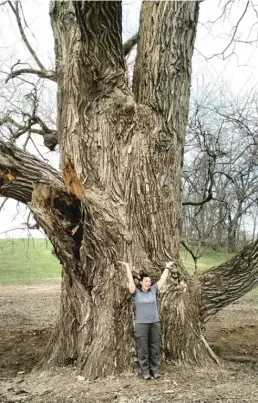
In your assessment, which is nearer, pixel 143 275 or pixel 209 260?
pixel 143 275

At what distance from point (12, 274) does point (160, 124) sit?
1866cm

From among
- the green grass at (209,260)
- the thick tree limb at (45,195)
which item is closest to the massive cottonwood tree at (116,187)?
the thick tree limb at (45,195)

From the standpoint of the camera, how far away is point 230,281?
21.5ft

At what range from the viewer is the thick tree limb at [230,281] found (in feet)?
21.3

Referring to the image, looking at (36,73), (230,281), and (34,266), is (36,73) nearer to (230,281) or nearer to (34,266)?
(230,281)

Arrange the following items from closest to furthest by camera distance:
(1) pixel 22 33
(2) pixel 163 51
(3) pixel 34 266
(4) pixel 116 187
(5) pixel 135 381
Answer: (5) pixel 135 381
(4) pixel 116 187
(2) pixel 163 51
(1) pixel 22 33
(3) pixel 34 266

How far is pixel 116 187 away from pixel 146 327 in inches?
68.2

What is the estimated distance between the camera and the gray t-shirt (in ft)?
18.8

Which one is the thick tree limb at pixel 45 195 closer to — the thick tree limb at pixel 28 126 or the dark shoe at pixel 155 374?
Result: the dark shoe at pixel 155 374

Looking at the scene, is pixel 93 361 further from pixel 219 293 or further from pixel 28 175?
pixel 28 175

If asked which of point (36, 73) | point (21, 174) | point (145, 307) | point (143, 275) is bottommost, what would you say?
point (145, 307)

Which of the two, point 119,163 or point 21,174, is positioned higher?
point 119,163

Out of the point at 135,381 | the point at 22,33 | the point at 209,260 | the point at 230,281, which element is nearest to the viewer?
the point at 135,381

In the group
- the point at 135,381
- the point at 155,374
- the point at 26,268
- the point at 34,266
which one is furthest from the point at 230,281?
the point at 34,266
